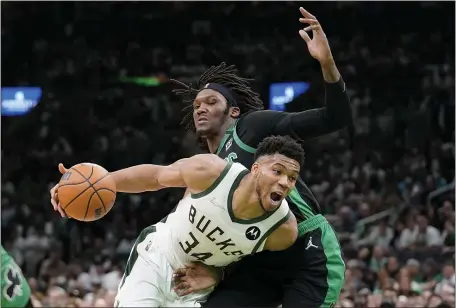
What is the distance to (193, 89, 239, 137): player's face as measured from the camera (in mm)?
5492

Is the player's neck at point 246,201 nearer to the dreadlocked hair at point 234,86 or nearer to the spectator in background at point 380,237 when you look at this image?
the dreadlocked hair at point 234,86

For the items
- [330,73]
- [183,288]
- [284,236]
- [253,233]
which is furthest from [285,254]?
[330,73]

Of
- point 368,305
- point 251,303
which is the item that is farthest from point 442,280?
point 251,303

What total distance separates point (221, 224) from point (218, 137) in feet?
2.66

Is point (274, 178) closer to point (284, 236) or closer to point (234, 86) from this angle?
point (284, 236)

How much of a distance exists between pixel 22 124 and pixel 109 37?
8.28ft

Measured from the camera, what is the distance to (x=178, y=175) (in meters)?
4.91

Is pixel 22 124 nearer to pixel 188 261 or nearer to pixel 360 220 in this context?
pixel 360 220

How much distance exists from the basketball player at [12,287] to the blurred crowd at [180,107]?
5.94m

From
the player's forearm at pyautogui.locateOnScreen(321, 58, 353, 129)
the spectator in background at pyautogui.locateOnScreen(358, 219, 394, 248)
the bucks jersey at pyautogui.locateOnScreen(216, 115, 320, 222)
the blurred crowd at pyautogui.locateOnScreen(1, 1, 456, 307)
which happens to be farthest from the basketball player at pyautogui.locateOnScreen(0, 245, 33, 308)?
the spectator in background at pyautogui.locateOnScreen(358, 219, 394, 248)

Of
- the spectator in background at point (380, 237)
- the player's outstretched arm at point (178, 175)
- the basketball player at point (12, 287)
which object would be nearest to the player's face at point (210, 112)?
the player's outstretched arm at point (178, 175)

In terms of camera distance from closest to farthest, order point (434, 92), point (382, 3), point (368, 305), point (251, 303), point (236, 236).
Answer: point (236, 236), point (251, 303), point (368, 305), point (434, 92), point (382, 3)

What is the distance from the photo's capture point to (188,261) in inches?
203

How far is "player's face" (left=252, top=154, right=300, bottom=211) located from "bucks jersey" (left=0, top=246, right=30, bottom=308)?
8.52ft
